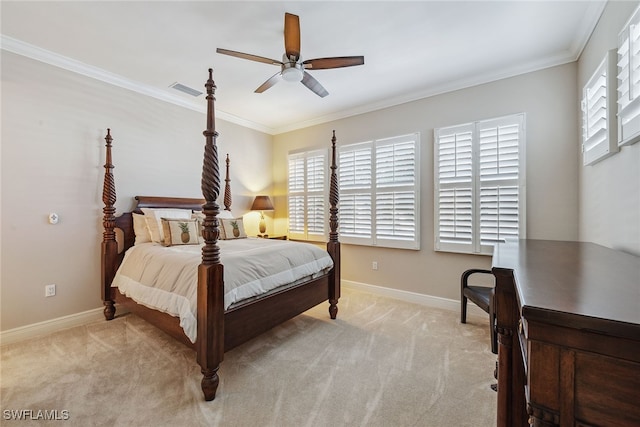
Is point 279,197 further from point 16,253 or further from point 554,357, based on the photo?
point 554,357

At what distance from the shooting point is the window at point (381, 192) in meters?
3.61

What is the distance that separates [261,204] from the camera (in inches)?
181

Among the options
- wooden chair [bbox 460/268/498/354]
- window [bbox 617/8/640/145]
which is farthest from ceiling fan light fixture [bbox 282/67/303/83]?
wooden chair [bbox 460/268/498/354]

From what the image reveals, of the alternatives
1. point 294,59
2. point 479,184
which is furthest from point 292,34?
point 479,184

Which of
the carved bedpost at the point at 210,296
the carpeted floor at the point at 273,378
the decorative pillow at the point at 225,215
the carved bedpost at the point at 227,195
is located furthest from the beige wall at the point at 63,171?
the carved bedpost at the point at 210,296

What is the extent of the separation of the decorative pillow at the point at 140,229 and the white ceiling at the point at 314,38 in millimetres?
1655

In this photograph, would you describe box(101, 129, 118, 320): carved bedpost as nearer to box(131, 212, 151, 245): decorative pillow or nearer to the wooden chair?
box(131, 212, 151, 245): decorative pillow

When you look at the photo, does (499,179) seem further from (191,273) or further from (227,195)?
(227,195)

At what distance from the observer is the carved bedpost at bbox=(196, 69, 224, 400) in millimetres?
1770

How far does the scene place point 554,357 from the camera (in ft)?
1.90

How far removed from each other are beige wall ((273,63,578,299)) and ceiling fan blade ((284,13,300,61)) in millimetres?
2119

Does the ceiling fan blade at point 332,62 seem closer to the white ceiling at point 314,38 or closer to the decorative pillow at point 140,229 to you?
the white ceiling at point 314,38

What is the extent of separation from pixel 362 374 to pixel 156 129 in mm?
3765

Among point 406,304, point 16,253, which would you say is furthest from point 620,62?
point 16,253
